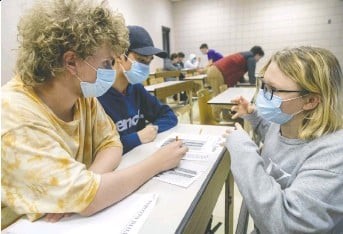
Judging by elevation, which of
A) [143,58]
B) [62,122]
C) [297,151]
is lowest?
[297,151]

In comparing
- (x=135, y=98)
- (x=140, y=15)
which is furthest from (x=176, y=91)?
(x=140, y=15)

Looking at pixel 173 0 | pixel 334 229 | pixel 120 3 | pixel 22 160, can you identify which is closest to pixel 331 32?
pixel 173 0

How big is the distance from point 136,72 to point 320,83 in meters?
1.04

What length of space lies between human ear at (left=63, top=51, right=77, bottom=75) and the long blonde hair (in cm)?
70

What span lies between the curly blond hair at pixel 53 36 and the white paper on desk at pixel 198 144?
1.96 ft

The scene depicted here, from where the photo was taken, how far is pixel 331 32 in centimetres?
805

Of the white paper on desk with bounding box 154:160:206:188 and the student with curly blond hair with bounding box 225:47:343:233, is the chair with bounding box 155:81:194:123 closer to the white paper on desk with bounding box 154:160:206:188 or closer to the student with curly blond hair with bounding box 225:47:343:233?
the white paper on desk with bounding box 154:160:206:188

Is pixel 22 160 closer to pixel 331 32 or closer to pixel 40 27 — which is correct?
pixel 40 27

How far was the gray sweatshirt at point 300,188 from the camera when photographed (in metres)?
0.70

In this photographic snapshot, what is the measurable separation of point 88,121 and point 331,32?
9050 millimetres

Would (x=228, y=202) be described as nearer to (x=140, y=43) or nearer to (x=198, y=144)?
(x=198, y=144)

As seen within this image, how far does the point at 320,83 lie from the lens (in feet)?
2.71

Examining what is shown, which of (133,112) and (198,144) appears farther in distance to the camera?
(133,112)

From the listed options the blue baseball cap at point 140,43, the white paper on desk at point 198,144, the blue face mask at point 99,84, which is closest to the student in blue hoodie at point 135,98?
the blue baseball cap at point 140,43
